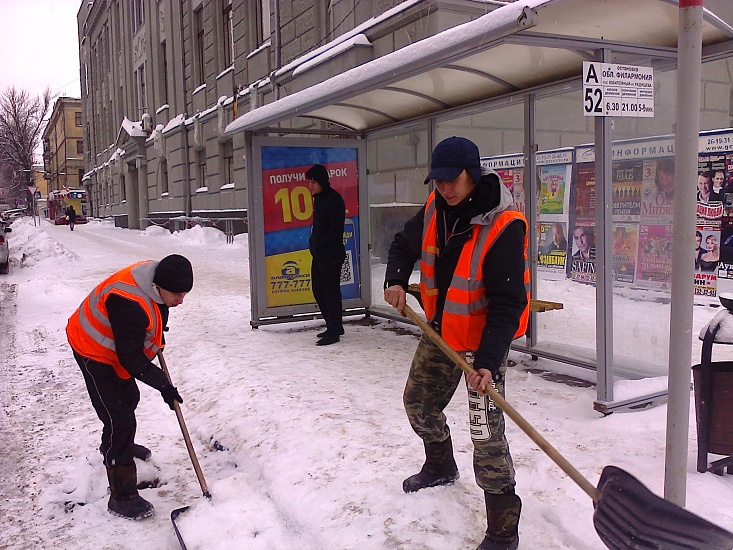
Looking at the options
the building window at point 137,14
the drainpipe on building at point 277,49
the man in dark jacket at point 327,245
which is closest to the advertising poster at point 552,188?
the man in dark jacket at point 327,245

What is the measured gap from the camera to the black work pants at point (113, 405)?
305cm

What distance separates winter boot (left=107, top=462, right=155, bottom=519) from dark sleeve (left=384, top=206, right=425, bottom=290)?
1.60 meters

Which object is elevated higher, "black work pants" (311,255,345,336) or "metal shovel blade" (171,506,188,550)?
"black work pants" (311,255,345,336)

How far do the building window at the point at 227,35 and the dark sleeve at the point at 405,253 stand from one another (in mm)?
17406

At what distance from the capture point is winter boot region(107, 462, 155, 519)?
3113mm

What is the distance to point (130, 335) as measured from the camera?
2.88 metres

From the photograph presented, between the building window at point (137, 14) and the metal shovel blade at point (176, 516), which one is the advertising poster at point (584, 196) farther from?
the building window at point (137, 14)

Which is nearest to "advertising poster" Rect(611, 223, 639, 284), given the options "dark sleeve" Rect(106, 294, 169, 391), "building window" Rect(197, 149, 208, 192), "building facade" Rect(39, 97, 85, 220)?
"dark sleeve" Rect(106, 294, 169, 391)

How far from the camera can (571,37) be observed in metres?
3.66

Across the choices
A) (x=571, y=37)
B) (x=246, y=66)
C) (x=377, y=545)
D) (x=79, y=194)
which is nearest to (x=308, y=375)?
(x=377, y=545)

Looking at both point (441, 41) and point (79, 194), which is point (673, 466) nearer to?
point (441, 41)

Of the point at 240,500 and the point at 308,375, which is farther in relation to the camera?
the point at 308,375

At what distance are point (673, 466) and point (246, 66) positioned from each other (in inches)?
663

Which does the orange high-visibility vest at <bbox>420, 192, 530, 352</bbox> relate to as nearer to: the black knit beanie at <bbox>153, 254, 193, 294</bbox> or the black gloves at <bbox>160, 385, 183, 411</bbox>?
the black knit beanie at <bbox>153, 254, 193, 294</bbox>
